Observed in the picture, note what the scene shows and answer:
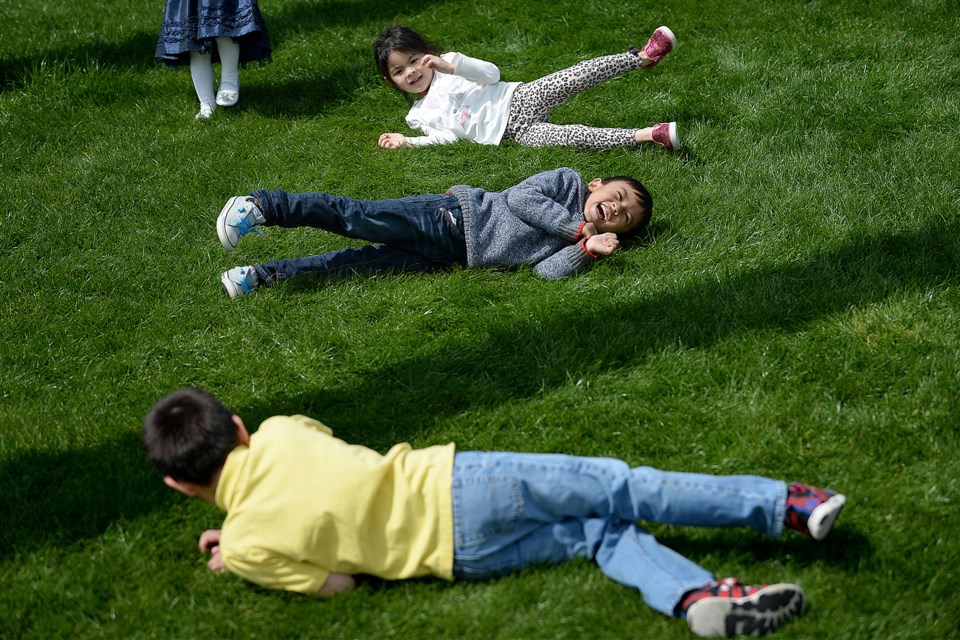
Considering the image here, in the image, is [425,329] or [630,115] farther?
[630,115]

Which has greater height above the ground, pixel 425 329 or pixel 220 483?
pixel 220 483

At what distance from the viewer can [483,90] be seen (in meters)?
5.79

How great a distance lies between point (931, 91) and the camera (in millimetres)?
5754

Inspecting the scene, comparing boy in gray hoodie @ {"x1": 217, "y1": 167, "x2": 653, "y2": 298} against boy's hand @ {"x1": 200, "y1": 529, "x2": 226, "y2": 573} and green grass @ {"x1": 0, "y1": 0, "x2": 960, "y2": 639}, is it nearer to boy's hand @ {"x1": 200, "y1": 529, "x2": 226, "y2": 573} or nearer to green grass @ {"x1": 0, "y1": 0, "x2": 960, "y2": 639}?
green grass @ {"x1": 0, "y1": 0, "x2": 960, "y2": 639}

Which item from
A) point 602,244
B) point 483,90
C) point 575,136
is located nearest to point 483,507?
point 602,244

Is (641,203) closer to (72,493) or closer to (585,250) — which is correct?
(585,250)

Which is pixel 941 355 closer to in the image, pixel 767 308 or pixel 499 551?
pixel 767 308

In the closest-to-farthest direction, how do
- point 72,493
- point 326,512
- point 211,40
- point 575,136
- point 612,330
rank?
point 326,512
point 72,493
point 612,330
point 575,136
point 211,40

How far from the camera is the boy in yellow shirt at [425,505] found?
8.52 ft

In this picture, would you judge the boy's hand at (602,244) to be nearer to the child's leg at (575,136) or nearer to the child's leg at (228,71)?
the child's leg at (575,136)

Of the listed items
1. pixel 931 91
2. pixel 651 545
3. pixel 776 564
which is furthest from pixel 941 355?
pixel 931 91

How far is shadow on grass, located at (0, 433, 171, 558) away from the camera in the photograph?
119 inches

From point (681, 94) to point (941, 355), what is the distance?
304cm

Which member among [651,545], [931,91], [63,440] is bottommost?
[63,440]
